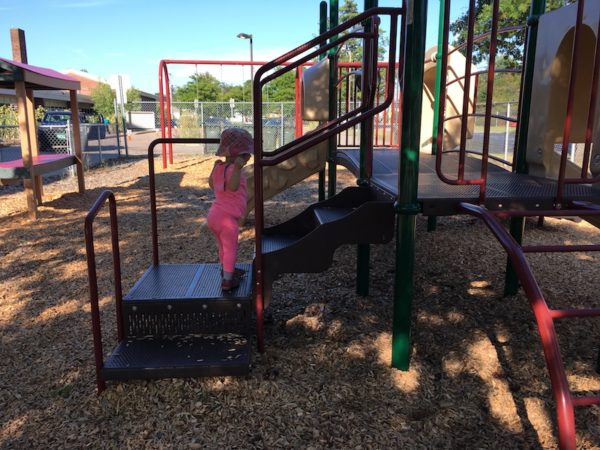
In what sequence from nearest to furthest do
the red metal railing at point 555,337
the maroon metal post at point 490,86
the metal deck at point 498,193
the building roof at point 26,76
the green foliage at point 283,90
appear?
1. the red metal railing at point 555,337
2. the maroon metal post at point 490,86
3. the metal deck at point 498,193
4. the building roof at point 26,76
5. the green foliage at point 283,90

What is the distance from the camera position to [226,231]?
2979 mm

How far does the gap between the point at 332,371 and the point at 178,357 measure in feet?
2.81

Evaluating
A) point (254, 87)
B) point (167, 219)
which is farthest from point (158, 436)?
point (167, 219)

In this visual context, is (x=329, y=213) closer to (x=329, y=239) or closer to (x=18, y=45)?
(x=329, y=239)

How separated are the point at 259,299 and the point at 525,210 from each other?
153 centimetres

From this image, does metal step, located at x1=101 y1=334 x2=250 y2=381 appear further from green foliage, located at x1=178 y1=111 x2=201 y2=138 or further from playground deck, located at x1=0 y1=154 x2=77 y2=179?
green foliage, located at x1=178 y1=111 x2=201 y2=138

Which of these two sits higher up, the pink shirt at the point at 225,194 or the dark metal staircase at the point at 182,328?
the pink shirt at the point at 225,194

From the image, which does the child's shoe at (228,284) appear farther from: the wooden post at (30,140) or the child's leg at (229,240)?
the wooden post at (30,140)

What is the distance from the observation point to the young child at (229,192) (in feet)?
9.45

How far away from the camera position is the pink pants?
296 cm

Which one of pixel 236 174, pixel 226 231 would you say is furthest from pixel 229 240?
pixel 236 174

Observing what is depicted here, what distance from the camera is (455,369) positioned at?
115 inches

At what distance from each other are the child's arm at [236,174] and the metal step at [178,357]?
2.86 ft

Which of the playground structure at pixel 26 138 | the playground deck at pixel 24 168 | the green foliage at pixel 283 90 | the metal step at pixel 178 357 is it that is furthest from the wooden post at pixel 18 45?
the metal step at pixel 178 357
